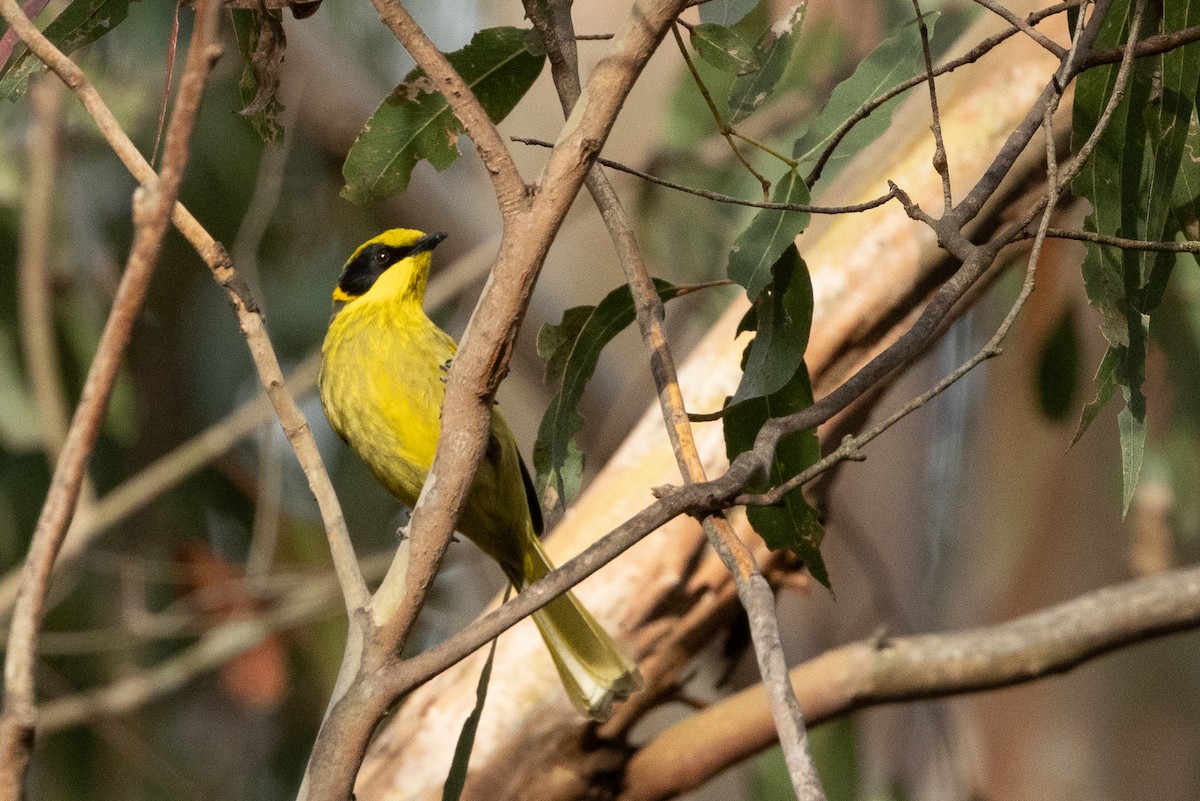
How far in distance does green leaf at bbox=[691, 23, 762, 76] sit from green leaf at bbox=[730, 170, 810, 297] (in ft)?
0.71

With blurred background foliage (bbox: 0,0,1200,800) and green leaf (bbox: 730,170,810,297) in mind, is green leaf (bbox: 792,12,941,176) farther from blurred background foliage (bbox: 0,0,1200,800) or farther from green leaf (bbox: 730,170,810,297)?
blurred background foliage (bbox: 0,0,1200,800)

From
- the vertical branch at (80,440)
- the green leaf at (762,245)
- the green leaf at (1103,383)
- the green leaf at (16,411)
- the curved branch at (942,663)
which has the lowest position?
the curved branch at (942,663)

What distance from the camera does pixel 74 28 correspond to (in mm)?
1591

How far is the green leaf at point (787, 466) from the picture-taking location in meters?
1.48

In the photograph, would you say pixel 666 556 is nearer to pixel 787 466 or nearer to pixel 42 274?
pixel 787 466

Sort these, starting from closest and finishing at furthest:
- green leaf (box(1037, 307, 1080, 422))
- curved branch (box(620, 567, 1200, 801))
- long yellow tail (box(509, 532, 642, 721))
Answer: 1. long yellow tail (box(509, 532, 642, 721))
2. curved branch (box(620, 567, 1200, 801))
3. green leaf (box(1037, 307, 1080, 422))

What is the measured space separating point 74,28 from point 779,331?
923 mm

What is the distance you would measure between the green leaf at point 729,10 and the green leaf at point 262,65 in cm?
54

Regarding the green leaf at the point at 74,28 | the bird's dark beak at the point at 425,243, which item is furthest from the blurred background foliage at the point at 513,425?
the green leaf at the point at 74,28

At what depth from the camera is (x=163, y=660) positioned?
4.28m

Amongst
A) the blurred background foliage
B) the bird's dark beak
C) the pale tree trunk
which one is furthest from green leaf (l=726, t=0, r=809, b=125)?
the blurred background foliage

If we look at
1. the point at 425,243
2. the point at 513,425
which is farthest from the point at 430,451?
the point at 513,425

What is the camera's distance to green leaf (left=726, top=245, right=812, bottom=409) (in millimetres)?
1382

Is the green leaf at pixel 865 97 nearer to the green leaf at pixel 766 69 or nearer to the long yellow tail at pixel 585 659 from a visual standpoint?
the green leaf at pixel 766 69
